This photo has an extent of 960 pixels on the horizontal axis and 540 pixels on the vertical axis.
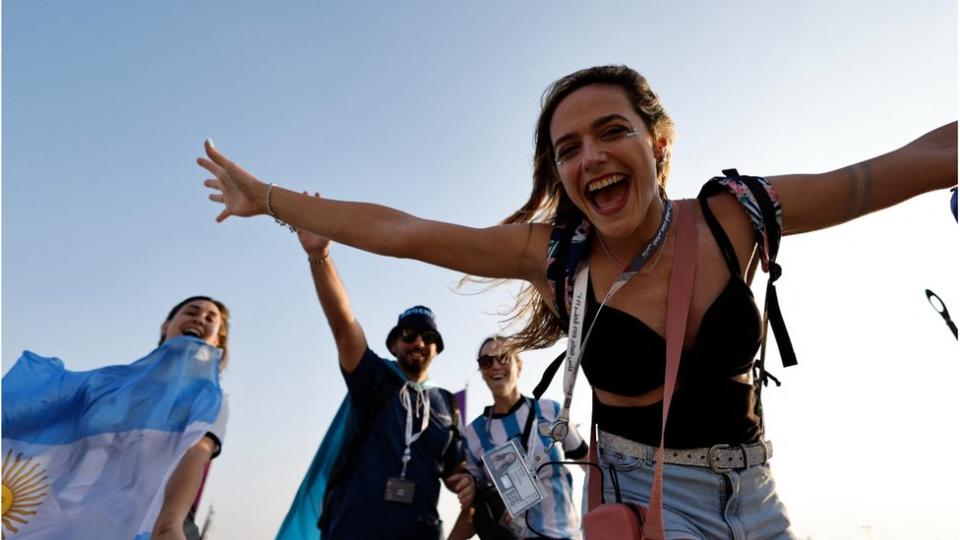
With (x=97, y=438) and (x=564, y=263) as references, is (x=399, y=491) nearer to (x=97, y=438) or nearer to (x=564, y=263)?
(x=97, y=438)

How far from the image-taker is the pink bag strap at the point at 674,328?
7.42 feet

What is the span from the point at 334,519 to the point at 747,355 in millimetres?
3777

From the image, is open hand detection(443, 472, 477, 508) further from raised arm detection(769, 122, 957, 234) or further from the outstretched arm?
raised arm detection(769, 122, 957, 234)

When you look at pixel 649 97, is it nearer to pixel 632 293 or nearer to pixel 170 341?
pixel 632 293

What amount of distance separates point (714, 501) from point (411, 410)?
12.0 ft

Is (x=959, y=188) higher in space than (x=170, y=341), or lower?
Result: lower

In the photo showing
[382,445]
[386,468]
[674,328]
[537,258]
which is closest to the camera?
[674,328]

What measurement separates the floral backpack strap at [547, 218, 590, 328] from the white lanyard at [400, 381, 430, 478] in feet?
10.2

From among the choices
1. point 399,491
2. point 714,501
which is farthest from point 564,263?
point 399,491

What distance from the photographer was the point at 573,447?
696 centimetres

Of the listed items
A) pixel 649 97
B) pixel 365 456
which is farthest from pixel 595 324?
pixel 365 456

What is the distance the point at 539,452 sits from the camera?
602 cm

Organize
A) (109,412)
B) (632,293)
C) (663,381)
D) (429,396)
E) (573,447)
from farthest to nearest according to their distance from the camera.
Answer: (573,447), (429,396), (109,412), (632,293), (663,381)

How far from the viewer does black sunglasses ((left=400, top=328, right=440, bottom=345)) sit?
21.1 feet
